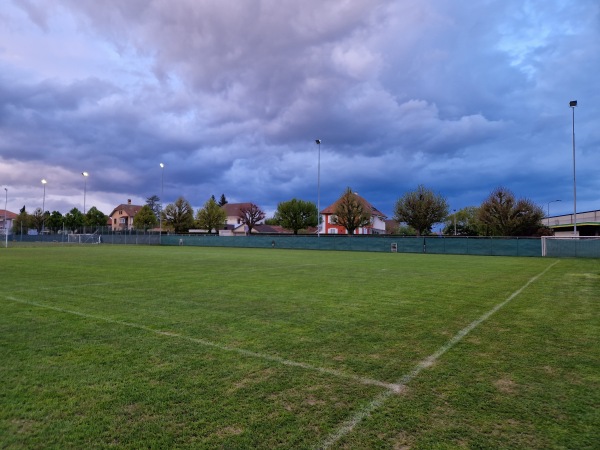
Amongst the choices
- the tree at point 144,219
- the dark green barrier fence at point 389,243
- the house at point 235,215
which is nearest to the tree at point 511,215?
the dark green barrier fence at point 389,243

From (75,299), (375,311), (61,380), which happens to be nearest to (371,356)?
(375,311)

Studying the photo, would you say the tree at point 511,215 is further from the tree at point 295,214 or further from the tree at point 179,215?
the tree at point 179,215

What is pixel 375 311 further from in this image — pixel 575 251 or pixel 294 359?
pixel 575 251

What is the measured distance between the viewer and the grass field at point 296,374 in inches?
119

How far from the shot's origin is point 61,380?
4008 mm

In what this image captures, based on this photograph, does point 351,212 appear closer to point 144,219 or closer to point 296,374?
point 144,219

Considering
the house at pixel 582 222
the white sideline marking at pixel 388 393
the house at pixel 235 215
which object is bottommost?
the white sideline marking at pixel 388 393

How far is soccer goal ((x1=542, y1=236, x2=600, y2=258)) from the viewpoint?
28.4 metres

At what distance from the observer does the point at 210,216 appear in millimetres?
82938

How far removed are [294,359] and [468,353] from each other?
2.36 meters

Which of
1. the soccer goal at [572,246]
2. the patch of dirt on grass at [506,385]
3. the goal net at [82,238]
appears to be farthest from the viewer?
the goal net at [82,238]

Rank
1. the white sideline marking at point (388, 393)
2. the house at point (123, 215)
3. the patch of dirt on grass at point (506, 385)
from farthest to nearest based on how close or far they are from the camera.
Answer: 1. the house at point (123, 215)
2. the patch of dirt on grass at point (506, 385)
3. the white sideline marking at point (388, 393)

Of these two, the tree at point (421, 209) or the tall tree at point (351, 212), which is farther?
the tall tree at point (351, 212)

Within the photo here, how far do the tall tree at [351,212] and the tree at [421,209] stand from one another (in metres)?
7.65
